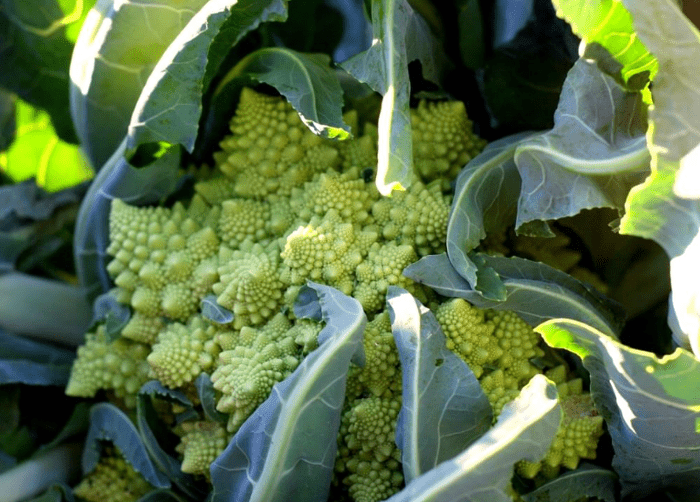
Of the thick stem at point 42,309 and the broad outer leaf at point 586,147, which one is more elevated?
the broad outer leaf at point 586,147

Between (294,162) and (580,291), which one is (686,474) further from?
(294,162)

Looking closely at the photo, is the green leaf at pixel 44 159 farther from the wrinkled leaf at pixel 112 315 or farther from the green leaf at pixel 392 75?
the green leaf at pixel 392 75

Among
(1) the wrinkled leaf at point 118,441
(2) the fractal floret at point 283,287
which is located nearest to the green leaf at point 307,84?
(2) the fractal floret at point 283,287

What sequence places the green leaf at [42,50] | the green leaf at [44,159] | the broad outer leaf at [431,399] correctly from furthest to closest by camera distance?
the green leaf at [44,159] < the green leaf at [42,50] < the broad outer leaf at [431,399]

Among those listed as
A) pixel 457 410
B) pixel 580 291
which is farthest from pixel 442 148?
pixel 457 410

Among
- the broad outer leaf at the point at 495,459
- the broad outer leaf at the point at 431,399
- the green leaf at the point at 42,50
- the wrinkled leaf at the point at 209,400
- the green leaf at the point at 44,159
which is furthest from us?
the green leaf at the point at 44,159

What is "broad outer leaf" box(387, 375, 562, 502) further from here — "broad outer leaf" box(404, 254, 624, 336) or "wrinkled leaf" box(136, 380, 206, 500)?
"wrinkled leaf" box(136, 380, 206, 500)
